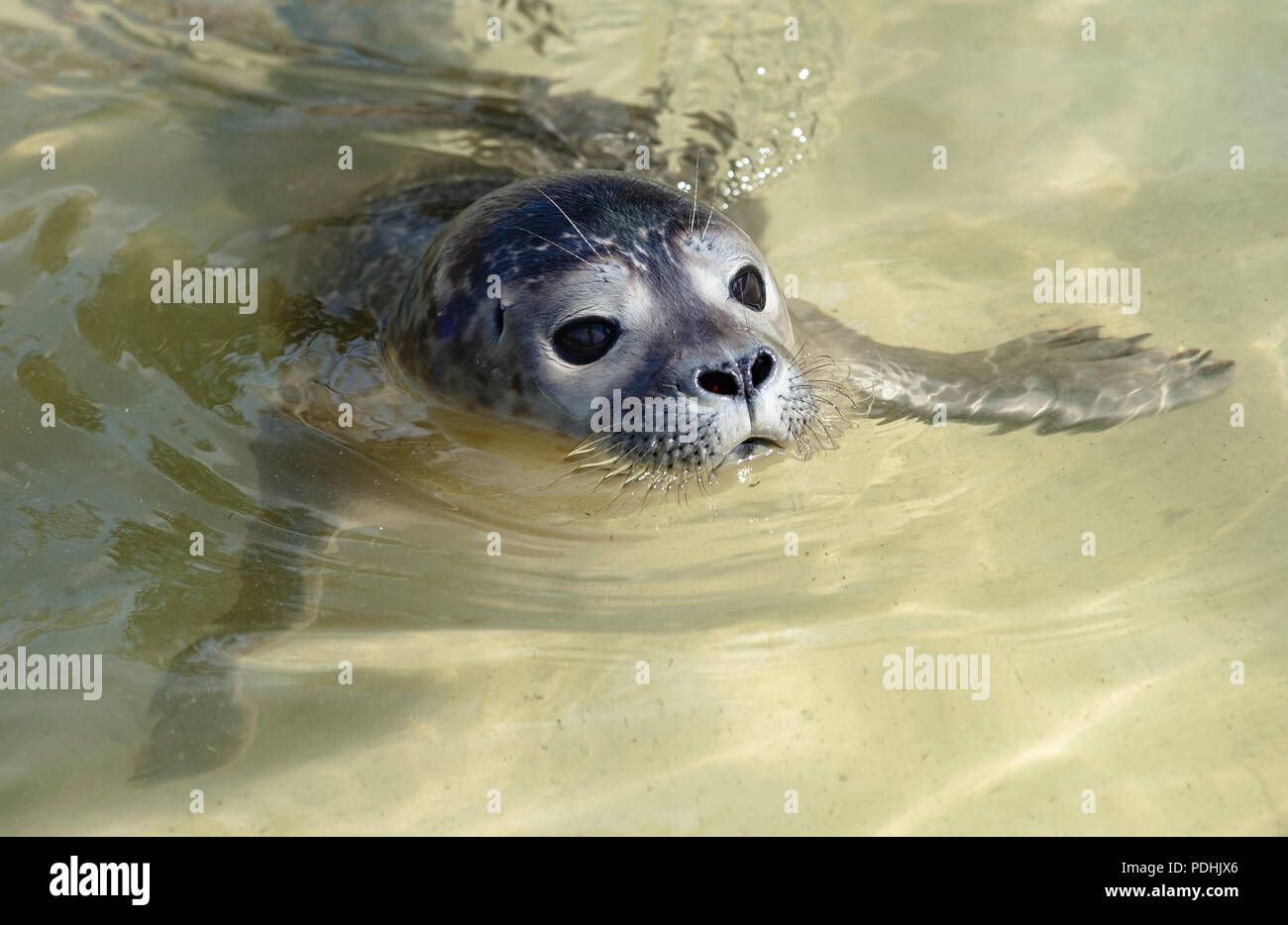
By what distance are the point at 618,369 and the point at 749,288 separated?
539 millimetres

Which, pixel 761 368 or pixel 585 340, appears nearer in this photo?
pixel 761 368

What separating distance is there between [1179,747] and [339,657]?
7.35 feet

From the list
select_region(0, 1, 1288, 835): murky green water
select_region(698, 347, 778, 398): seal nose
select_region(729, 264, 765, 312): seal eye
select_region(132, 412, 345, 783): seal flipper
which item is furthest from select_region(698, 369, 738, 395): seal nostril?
select_region(132, 412, 345, 783): seal flipper

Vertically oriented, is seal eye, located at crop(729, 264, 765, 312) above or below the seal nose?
above

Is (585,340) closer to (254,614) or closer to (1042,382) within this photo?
(254,614)

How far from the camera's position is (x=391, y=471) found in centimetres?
375

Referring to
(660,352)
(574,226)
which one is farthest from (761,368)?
(574,226)

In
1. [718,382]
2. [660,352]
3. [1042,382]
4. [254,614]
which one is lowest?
[254,614]

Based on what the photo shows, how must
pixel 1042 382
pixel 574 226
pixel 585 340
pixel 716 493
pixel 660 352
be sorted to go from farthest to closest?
pixel 1042 382 < pixel 716 493 < pixel 574 226 < pixel 585 340 < pixel 660 352

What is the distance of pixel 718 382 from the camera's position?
113 inches

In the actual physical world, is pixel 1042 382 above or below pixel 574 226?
below

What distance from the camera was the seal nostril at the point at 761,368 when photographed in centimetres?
288

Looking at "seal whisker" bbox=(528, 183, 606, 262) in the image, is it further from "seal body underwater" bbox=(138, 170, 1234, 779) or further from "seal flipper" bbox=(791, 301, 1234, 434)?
"seal flipper" bbox=(791, 301, 1234, 434)

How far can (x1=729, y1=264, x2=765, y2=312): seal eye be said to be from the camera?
3283mm
